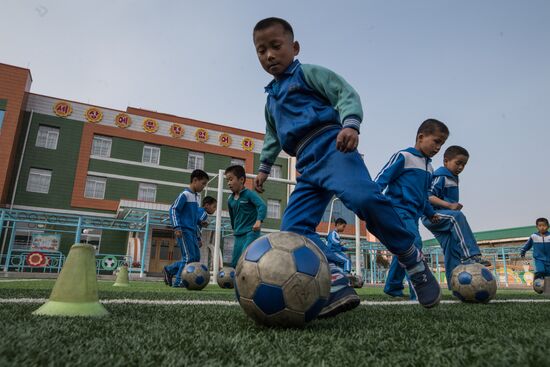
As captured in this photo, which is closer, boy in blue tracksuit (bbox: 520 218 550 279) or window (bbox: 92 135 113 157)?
boy in blue tracksuit (bbox: 520 218 550 279)

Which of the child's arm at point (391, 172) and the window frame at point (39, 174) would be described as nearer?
the child's arm at point (391, 172)

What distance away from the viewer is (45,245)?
22.7m

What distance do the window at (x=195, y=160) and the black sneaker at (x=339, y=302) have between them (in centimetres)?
2675

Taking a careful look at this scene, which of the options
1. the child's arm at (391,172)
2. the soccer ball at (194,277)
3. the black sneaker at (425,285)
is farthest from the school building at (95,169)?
the black sneaker at (425,285)

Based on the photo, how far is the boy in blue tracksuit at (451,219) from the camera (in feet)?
17.1

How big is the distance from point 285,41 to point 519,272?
26.3m

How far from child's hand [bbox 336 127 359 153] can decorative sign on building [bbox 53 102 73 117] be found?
27262mm

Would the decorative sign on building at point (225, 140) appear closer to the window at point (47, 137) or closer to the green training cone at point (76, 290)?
the window at point (47, 137)

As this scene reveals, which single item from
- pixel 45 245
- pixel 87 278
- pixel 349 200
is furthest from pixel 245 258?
pixel 45 245

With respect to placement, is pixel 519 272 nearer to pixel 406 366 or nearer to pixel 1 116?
pixel 406 366

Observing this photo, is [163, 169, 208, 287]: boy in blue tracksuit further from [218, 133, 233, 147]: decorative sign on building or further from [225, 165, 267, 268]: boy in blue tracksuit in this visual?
[218, 133, 233, 147]: decorative sign on building

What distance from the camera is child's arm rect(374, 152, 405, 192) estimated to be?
4.55 m

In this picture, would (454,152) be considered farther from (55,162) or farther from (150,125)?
(55,162)

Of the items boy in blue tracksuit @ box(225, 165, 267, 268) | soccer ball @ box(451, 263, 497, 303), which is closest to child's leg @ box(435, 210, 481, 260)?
soccer ball @ box(451, 263, 497, 303)
